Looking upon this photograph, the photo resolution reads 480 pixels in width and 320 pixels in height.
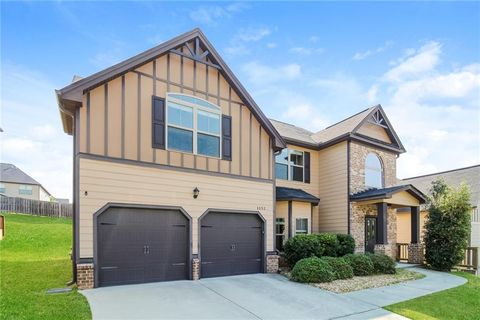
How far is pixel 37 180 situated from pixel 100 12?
3920 centimetres

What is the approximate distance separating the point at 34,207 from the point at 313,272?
71.9 feet

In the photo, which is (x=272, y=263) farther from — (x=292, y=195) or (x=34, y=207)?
(x=34, y=207)

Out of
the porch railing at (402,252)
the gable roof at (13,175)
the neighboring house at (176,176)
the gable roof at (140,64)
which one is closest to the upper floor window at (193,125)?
the neighboring house at (176,176)

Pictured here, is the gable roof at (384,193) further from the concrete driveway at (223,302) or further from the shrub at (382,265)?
the concrete driveway at (223,302)

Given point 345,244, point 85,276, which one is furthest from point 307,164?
point 85,276

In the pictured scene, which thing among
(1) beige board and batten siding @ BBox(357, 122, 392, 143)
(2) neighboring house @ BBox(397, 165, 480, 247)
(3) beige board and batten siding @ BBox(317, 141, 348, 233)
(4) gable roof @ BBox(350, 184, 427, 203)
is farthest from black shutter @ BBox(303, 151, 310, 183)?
(2) neighboring house @ BBox(397, 165, 480, 247)

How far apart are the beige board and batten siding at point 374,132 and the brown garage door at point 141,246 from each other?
1034cm

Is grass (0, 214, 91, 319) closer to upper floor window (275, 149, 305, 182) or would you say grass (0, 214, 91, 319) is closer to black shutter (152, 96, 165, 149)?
black shutter (152, 96, 165, 149)

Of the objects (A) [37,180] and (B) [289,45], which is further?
(A) [37,180]

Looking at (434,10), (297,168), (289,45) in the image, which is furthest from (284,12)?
(297,168)

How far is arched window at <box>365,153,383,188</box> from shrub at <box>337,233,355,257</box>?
345 centimetres

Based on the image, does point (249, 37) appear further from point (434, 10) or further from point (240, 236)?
point (240, 236)

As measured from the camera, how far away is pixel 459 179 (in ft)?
76.0

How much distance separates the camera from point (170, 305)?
7.07 m
